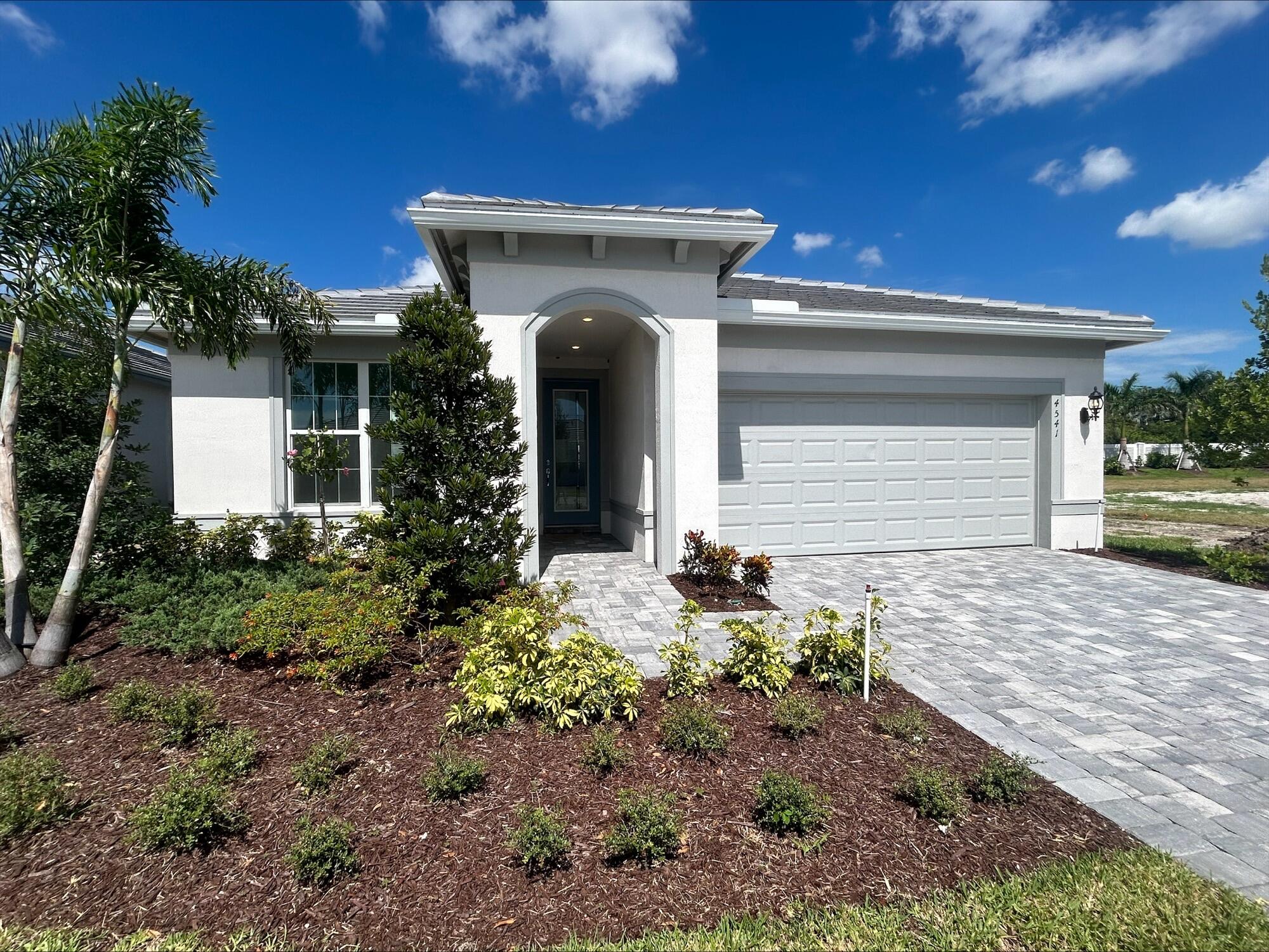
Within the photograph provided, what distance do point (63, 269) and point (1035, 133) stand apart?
1344 centimetres

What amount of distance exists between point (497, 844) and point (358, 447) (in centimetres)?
731

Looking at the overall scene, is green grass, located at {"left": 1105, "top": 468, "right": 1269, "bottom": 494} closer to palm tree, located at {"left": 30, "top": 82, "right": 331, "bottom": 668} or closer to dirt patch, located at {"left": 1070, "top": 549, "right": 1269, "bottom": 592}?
dirt patch, located at {"left": 1070, "top": 549, "right": 1269, "bottom": 592}

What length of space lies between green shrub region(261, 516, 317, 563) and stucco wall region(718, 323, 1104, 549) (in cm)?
694

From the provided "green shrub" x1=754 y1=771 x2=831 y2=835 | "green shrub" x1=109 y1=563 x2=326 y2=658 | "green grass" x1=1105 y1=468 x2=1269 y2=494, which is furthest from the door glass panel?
"green grass" x1=1105 y1=468 x2=1269 y2=494

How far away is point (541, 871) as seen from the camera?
2.27 metres

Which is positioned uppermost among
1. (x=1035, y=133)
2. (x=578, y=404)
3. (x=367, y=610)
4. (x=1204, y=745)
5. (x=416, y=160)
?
(x=1035, y=133)

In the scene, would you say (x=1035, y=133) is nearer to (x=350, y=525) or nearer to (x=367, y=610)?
(x=367, y=610)

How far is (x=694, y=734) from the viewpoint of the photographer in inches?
120

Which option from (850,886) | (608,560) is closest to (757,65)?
(608,560)

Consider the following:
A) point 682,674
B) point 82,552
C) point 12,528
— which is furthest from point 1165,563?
point 12,528

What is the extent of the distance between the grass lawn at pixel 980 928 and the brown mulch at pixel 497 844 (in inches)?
2.7

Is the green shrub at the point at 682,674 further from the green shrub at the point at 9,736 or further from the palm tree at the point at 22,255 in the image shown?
the palm tree at the point at 22,255

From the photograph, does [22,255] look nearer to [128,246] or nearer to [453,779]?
[128,246]

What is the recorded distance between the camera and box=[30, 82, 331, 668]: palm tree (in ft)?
14.1
